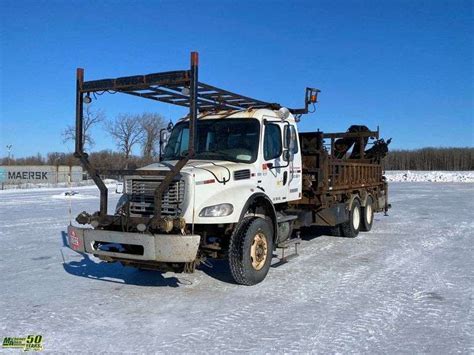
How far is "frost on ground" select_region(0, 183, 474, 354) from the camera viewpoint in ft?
15.4

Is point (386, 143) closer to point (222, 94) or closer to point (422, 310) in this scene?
point (222, 94)

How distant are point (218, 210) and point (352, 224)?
648 cm

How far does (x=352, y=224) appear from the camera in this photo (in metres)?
12.0

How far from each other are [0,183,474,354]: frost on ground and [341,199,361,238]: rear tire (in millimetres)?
1893

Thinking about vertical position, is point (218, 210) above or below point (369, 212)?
above

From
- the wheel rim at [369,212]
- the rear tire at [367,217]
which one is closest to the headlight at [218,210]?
the rear tire at [367,217]

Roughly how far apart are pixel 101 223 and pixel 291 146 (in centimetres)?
355

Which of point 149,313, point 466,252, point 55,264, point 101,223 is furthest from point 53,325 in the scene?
point 466,252

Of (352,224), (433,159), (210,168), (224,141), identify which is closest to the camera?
(210,168)

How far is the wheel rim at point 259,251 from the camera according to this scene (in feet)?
22.6

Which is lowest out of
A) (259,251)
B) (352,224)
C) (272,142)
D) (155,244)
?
(352,224)

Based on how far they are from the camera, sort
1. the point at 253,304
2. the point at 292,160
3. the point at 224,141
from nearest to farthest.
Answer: the point at 253,304, the point at 224,141, the point at 292,160

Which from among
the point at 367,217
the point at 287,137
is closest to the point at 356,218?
the point at 367,217

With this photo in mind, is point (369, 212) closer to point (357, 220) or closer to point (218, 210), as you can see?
point (357, 220)
